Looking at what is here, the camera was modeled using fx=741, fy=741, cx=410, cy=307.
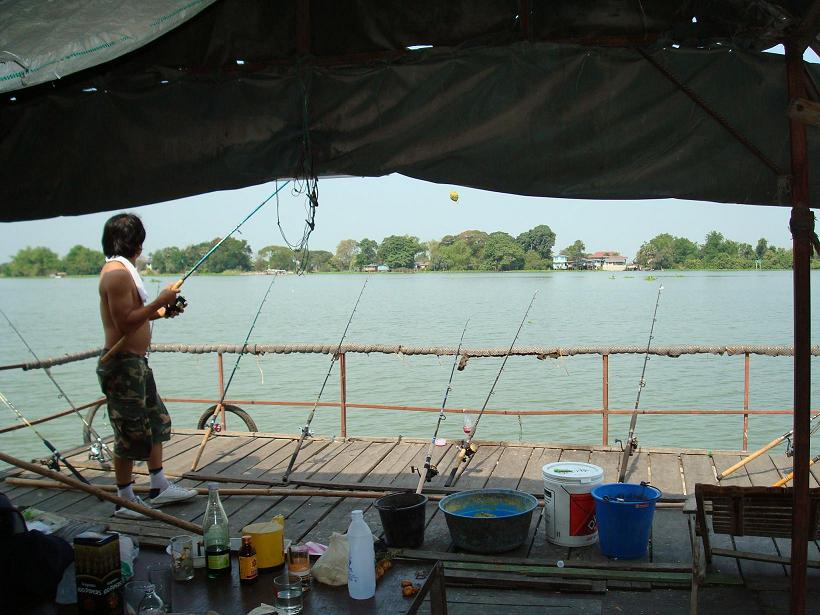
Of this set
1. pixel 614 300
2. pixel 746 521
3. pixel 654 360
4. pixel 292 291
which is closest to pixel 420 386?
pixel 654 360

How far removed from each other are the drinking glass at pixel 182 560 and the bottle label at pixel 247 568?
0.20m

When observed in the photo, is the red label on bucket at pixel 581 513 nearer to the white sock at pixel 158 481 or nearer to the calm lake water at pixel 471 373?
the white sock at pixel 158 481

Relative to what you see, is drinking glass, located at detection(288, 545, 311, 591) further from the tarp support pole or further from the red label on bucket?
the red label on bucket

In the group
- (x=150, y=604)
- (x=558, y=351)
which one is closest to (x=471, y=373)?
(x=558, y=351)

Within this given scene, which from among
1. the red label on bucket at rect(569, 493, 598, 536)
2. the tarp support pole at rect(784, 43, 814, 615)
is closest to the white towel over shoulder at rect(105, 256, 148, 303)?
the red label on bucket at rect(569, 493, 598, 536)

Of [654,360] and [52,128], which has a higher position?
[52,128]

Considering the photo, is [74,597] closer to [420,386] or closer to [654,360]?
[420,386]

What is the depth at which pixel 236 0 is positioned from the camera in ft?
9.55

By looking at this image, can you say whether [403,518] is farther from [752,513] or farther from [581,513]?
[752,513]

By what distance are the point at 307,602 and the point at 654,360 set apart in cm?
1831

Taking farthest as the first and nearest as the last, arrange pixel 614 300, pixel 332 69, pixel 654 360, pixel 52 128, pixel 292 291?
pixel 292 291 → pixel 614 300 → pixel 654 360 → pixel 52 128 → pixel 332 69

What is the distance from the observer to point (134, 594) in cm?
200

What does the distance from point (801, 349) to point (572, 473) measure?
1.66 metres

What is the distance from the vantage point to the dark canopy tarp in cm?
256
